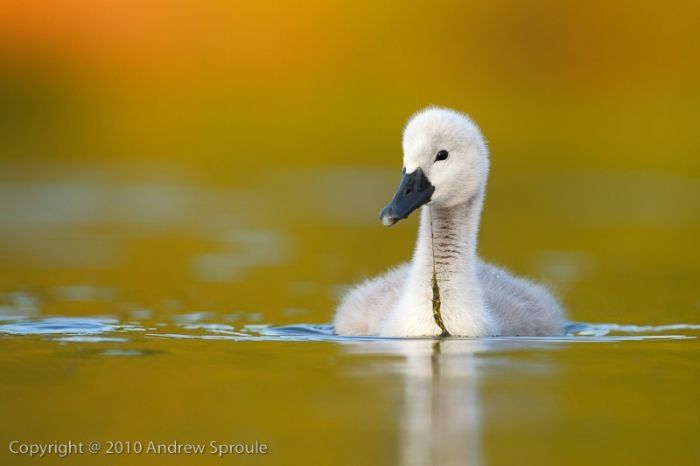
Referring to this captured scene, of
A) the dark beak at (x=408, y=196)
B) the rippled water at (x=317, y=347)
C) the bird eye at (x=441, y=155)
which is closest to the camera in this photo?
the rippled water at (x=317, y=347)

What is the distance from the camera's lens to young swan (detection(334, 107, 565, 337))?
10.4m

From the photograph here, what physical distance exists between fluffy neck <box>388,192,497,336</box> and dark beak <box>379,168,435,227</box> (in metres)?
0.49

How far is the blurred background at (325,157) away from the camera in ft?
44.8

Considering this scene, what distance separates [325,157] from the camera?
2800 centimetres

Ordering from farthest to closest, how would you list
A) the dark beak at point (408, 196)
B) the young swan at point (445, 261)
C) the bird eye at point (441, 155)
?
the bird eye at point (441, 155) → the young swan at point (445, 261) → the dark beak at point (408, 196)

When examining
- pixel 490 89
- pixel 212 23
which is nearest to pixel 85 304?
pixel 490 89

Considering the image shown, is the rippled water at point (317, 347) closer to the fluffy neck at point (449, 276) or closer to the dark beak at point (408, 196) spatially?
the fluffy neck at point (449, 276)

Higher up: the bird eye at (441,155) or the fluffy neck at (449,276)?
the bird eye at (441,155)

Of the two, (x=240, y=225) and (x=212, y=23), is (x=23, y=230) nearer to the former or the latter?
(x=240, y=225)

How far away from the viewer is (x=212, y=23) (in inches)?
1423

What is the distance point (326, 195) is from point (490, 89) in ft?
40.8

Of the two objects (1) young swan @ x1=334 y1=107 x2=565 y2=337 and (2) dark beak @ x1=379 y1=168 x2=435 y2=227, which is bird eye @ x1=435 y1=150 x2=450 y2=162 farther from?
(2) dark beak @ x1=379 y1=168 x2=435 y2=227

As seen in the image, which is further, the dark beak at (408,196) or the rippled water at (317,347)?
the dark beak at (408,196)

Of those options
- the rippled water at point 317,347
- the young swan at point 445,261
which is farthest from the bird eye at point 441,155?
the rippled water at point 317,347
